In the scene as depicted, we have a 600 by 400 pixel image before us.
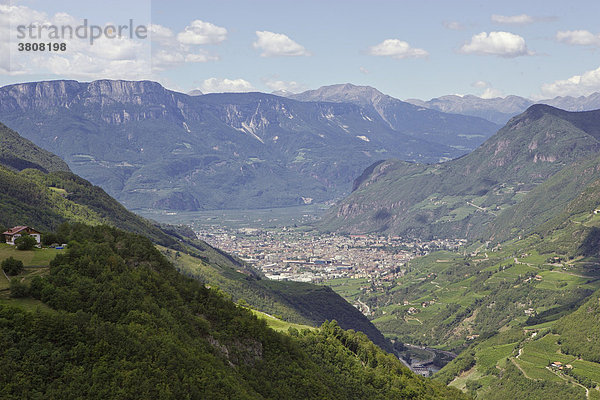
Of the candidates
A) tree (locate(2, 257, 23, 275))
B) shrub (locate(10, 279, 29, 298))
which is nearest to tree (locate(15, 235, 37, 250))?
tree (locate(2, 257, 23, 275))

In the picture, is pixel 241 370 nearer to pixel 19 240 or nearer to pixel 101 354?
pixel 101 354

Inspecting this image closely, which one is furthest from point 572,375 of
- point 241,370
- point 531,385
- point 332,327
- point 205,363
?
point 205,363

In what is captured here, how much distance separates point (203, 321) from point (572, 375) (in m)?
149

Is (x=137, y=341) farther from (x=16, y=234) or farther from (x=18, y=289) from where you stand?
(x=16, y=234)

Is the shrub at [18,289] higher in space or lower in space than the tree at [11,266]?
lower

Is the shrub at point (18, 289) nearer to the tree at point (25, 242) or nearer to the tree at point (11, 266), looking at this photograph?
the tree at point (11, 266)

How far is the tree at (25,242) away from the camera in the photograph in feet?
277

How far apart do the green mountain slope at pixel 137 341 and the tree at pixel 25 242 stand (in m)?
6.81

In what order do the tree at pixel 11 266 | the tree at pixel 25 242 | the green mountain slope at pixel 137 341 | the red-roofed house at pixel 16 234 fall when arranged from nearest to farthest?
the green mountain slope at pixel 137 341, the tree at pixel 11 266, the tree at pixel 25 242, the red-roofed house at pixel 16 234

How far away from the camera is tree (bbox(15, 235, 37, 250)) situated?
84338mm

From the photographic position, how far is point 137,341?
6475 centimetres

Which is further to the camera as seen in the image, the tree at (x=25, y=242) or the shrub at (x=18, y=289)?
the tree at (x=25, y=242)

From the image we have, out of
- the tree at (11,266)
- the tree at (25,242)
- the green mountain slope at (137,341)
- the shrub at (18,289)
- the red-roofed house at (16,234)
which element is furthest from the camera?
the red-roofed house at (16,234)

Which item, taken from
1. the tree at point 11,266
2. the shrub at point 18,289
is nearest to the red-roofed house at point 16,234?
the tree at point 11,266
